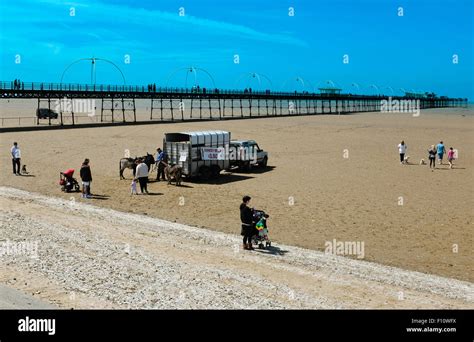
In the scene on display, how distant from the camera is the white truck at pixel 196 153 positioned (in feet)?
73.1

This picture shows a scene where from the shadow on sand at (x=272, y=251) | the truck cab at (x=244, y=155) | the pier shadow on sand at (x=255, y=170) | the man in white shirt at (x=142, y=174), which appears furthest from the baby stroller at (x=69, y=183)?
the shadow on sand at (x=272, y=251)

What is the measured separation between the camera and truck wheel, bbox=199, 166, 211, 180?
2270 centimetres

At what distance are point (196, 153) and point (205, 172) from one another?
0.96 meters

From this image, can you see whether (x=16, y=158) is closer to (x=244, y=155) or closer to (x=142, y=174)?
(x=142, y=174)

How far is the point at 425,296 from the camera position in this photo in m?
9.68

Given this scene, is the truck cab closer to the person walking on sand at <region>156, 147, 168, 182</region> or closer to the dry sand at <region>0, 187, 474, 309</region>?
the person walking on sand at <region>156, 147, 168, 182</region>

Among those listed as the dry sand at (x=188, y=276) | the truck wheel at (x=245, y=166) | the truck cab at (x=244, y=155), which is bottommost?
the dry sand at (x=188, y=276)

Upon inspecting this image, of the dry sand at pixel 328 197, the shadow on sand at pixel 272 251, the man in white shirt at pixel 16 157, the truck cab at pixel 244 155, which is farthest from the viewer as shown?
the truck cab at pixel 244 155

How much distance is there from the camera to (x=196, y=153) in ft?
74.2

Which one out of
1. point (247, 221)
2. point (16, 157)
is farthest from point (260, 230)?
point (16, 157)

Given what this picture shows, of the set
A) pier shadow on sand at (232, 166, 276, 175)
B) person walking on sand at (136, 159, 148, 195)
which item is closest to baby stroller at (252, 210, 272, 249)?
person walking on sand at (136, 159, 148, 195)

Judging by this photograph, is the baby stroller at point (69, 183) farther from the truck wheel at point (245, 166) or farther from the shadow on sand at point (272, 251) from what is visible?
the shadow on sand at point (272, 251)
